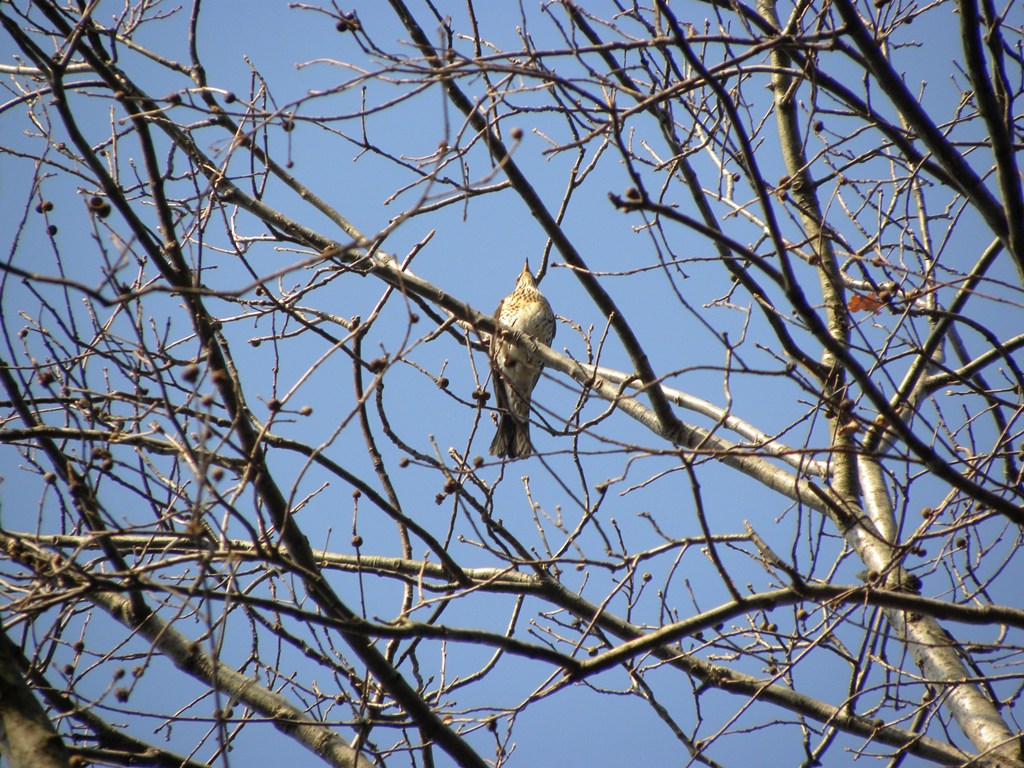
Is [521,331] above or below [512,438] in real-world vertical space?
above

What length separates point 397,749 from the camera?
2908 mm

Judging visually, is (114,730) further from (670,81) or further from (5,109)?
(670,81)

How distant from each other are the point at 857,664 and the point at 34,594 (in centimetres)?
253

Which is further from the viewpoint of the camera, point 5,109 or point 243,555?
point 5,109

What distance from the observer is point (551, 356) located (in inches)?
171

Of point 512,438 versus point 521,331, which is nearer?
point 521,331

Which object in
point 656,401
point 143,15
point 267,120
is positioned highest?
point 143,15

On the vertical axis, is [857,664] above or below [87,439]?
below

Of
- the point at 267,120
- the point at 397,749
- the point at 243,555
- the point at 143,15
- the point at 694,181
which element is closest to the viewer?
the point at 243,555

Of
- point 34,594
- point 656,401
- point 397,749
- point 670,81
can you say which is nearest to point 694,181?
point 670,81

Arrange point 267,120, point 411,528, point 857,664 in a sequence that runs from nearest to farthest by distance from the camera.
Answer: point 267,120 < point 411,528 < point 857,664

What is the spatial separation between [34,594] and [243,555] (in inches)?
18.3

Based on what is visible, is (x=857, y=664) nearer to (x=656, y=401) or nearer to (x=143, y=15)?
(x=656, y=401)

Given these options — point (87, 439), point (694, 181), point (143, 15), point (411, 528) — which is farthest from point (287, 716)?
point (143, 15)
